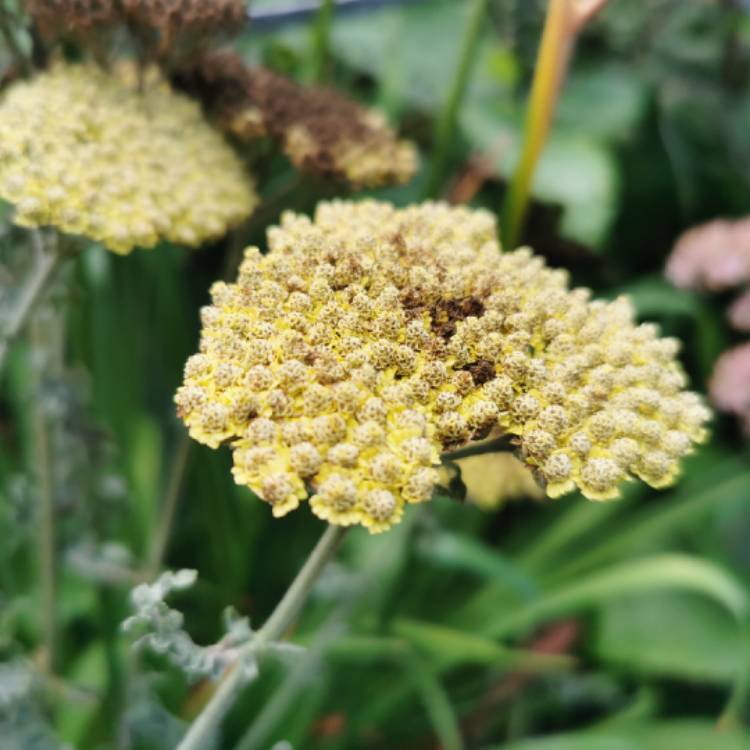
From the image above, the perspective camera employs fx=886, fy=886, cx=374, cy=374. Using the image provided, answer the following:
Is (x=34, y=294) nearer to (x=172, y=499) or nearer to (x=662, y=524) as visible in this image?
(x=172, y=499)

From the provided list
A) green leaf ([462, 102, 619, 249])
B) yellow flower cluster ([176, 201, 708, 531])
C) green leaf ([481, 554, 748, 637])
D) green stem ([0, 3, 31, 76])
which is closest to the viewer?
yellow flower cluster ([176, 201, 708, 531])

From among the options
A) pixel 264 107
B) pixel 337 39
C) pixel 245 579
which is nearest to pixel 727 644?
pixel 245 579

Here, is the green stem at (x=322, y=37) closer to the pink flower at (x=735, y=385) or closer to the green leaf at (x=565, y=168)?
the green leaf at (x=565, y=168)

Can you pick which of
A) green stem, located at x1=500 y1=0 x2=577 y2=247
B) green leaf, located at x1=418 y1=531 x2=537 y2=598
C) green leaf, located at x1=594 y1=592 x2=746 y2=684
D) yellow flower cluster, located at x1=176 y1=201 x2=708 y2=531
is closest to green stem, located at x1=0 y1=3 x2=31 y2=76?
yellow flower cluster, located at x1=176 y1=201 x2=708 y2=531

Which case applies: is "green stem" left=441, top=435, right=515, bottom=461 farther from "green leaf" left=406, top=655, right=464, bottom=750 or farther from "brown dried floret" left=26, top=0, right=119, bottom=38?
"green leaf" left=406, top=655, right=464, bottom=750

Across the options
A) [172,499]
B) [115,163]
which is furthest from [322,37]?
[172,499]

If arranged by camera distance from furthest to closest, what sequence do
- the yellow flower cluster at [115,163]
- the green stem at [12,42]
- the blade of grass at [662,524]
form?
the blade of grass at [662,524], the green stem at [12,42], the yellow flower cluster at [115,163]

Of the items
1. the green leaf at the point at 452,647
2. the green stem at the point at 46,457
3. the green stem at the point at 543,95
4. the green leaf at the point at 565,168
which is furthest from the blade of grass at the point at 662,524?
the green stem at the point at 46,457
